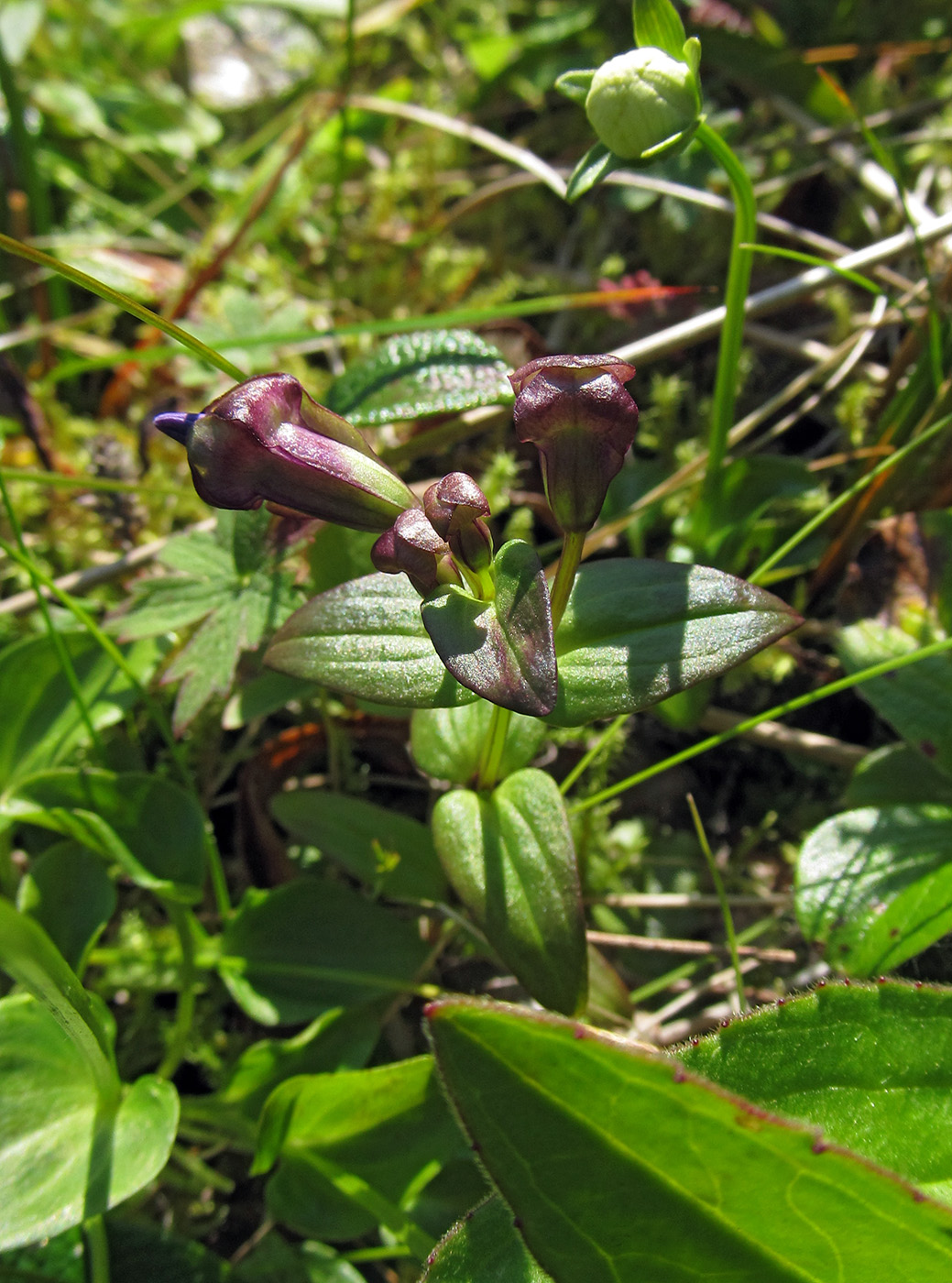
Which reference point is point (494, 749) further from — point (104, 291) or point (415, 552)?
point (104, 291)

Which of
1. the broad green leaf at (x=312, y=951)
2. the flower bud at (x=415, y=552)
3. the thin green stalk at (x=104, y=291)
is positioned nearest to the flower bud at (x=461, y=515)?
the flower bud at (x=415, y=552)

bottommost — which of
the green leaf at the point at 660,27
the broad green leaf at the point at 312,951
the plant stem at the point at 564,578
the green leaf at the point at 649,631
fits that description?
the broad green leaf at the point at 312,951

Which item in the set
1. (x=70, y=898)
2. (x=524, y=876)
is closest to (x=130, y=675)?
(x=70, y=898)

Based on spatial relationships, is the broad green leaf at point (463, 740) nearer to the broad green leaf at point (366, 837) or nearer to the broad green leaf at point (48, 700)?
the broad green leaf at point (366, 837)

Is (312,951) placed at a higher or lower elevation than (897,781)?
lower

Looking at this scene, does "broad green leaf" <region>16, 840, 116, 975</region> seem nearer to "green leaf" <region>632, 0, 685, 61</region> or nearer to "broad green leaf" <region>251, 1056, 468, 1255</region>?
"broad green leaf" <region>251, 1056, 468, 1255</region>
